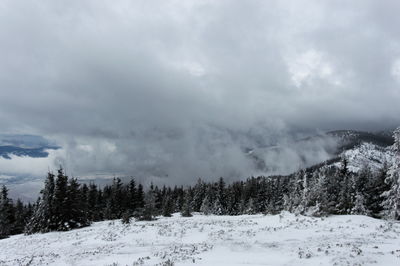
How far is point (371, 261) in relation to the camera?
44.8ft

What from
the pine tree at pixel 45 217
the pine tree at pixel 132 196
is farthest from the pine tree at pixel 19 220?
the pine tree at pixel 45 217

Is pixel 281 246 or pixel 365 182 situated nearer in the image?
pixel 281 246

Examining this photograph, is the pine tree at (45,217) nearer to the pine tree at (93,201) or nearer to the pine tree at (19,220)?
the pine tree at (93,201)

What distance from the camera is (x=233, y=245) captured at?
66.1ft

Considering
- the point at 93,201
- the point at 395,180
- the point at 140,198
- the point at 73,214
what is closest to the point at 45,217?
the point at 73,214

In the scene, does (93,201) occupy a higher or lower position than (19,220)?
higher

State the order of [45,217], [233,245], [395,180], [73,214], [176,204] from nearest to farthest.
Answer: [233,245], [395,180], [45,217], [73,214], [176,204]

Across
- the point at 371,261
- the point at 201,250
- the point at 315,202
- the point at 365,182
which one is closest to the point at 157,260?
the point at 201,250

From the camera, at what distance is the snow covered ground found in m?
15.6

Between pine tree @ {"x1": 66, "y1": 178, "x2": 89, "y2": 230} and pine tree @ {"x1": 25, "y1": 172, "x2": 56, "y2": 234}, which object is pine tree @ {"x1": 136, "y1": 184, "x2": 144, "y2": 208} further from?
pine tree @ {"x1": 25, "y1": 172, "x2": 56, "y2": 234}

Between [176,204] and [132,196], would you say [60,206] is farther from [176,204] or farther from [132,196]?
[176,204]

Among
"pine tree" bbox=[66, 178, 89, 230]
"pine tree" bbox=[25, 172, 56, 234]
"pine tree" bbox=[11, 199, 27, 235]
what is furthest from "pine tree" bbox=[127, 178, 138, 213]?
"pine tree" bbox=[25, 172, 56, 234]

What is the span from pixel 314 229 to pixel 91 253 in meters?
18.5

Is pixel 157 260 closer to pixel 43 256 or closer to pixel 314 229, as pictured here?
pixel 43 256
